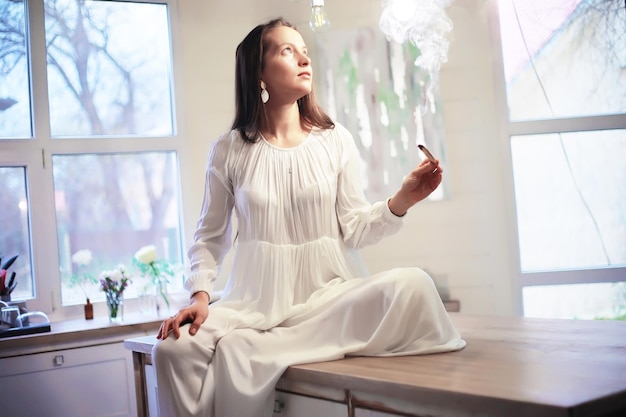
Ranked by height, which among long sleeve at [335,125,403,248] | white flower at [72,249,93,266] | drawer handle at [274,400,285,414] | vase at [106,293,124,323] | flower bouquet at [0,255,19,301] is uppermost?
long sleeve at [335,125,403,248]

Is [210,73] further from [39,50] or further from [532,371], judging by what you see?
[532,371]

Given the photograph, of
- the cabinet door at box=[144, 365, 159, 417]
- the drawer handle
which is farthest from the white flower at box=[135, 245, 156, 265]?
the drawer handle

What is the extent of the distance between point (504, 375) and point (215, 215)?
105cm

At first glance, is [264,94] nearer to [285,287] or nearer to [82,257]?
[285,287]

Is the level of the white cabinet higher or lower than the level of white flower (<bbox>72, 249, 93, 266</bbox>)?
lower

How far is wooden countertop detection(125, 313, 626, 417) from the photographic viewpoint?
49.8 inches

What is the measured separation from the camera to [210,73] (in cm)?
381

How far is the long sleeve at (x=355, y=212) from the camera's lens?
202cm

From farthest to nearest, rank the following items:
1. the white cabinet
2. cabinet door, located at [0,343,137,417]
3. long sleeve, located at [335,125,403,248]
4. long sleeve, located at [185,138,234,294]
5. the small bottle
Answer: the small bottle, cabinet door, located at [0,343,137,417], long sleeve, located at [185,138,234,294], long sleeve, located at [335,125,403,248], the white cabinet

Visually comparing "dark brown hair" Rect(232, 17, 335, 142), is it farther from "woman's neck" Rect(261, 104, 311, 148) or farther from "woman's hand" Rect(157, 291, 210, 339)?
"woman's hand" Rect(157, 291, 210, 339)

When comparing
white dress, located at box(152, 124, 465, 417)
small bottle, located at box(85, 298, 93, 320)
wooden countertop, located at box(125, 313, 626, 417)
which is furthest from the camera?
small bottle, located at box(85, 298, 93, 320)

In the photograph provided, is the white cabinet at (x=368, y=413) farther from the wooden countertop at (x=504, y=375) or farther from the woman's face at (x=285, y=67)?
the woman's face at (x=285, y=67)

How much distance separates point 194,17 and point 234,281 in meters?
2.09

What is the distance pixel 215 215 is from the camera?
2209 mm
